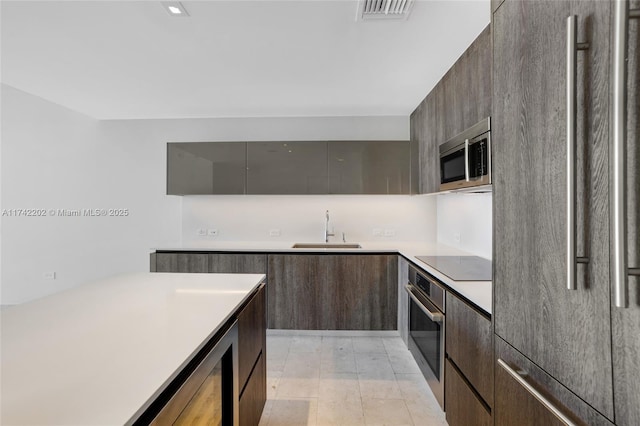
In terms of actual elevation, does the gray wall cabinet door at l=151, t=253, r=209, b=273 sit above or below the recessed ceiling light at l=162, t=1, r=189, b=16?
below

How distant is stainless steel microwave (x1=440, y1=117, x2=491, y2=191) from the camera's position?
66.6 inches

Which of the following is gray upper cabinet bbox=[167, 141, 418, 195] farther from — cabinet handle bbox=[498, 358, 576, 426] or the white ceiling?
cabinet handle bbox=[498, 358, 576, 426]

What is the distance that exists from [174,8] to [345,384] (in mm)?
2712

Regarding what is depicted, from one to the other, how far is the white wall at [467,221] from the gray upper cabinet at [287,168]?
4.38 feet

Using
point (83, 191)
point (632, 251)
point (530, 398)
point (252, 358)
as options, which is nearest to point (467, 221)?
point (530, 398)

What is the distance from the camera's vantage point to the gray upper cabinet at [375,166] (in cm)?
335

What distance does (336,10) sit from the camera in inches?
70.5

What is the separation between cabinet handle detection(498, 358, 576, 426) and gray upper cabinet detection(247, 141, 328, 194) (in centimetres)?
255

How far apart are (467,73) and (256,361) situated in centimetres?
218

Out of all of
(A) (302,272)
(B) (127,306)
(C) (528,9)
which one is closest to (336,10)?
(C) (528,9)

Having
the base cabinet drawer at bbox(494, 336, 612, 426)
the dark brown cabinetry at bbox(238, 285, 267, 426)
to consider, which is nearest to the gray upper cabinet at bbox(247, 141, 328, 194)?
the dark brown cabinetry at bbox(238, 285, 267, 426)

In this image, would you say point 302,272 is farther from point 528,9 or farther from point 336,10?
point 528,9

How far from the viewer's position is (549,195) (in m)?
0.82

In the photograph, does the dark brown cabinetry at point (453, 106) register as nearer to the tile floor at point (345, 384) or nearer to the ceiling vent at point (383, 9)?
the ceiling vent at point (383, 9)
